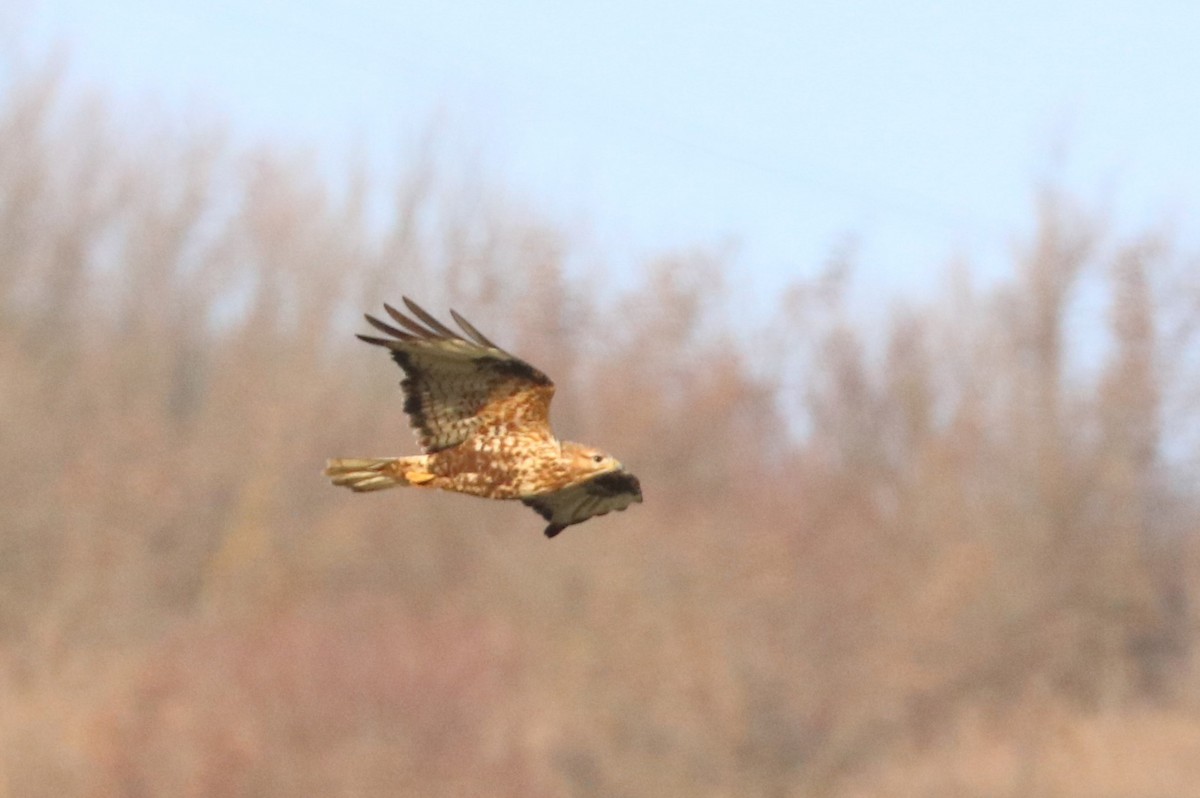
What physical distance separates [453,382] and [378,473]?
404 millimetres

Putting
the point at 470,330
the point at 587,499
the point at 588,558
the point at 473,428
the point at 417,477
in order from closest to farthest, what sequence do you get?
1. the point at 470,330
2. the point at 417,477
3. the point at 473,428
4. the point at 587,499
5. the point at 588,558

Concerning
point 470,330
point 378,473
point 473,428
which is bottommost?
point 378,473

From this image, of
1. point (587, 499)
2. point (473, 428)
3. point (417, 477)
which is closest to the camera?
point (417, 477)

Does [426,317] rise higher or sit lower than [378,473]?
higher

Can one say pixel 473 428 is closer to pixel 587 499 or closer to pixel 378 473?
pixel 378 473

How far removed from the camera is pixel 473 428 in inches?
259

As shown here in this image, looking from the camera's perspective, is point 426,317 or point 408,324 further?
point 408,324

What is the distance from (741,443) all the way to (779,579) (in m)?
1.64

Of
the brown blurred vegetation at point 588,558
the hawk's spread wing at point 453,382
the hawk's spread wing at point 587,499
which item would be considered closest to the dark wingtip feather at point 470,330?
the hawk's spread wing at point 453,382

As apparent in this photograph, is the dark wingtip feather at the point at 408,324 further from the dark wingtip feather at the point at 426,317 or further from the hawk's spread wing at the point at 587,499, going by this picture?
the hawk's spread wing at the point at 587,499

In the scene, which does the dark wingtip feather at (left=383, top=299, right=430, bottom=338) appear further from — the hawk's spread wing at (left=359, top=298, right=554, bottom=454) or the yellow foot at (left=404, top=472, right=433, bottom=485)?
the yellow foot at (left=404, top=472, right=433, bottom=485)

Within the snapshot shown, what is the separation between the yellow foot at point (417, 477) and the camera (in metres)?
6.43

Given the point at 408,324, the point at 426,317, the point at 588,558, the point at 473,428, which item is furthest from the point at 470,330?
the point at 588,558

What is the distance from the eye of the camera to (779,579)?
73.1ft
